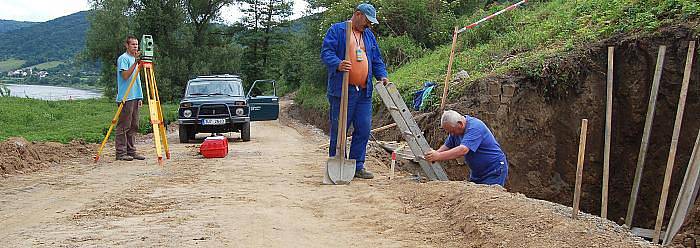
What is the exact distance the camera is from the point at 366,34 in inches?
301

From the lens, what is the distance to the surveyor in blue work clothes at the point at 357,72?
24.2 feet

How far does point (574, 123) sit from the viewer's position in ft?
38.4

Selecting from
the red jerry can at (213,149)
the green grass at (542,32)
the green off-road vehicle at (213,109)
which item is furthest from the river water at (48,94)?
the red jerry can at (213,149)

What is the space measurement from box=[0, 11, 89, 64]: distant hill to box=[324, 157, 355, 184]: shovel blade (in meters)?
80.3

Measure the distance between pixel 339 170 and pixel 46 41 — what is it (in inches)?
3716

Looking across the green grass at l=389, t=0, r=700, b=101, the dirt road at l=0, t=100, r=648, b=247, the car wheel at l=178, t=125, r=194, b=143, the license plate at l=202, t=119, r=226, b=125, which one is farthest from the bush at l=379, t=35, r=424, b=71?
the dirt road at l=0, t=100, r=648, b=247

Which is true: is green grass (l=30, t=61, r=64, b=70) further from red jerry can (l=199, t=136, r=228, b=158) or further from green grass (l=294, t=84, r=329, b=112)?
red jerry can (l=199, t=136, r=228, b=158)

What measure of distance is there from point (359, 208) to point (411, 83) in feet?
33.3

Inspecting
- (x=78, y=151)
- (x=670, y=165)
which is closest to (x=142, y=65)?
(x=78, y=151)

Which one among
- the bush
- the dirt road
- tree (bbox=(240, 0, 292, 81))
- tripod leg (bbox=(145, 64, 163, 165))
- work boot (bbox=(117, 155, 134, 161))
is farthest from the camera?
tree (bbox=(240, 0, 292, 81))

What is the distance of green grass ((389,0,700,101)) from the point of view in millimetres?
11305

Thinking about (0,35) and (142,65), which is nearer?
(142,65)

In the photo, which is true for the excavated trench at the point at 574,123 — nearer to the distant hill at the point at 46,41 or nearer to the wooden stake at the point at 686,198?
the wooden stake at the point at 686,198

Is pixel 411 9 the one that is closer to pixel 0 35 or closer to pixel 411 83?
pixel 411 83
